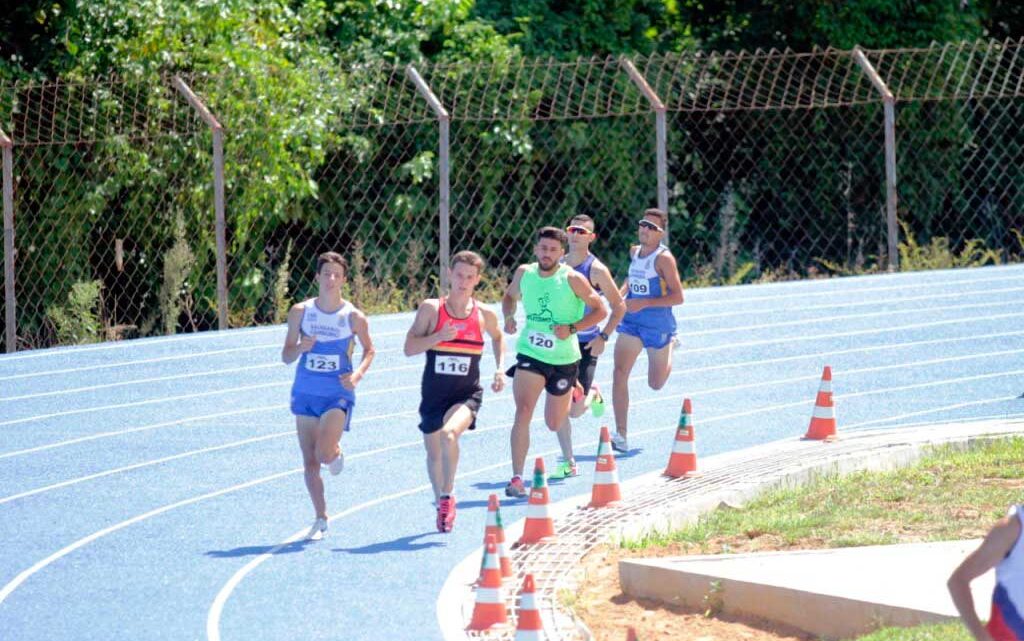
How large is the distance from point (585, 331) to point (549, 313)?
1183mm

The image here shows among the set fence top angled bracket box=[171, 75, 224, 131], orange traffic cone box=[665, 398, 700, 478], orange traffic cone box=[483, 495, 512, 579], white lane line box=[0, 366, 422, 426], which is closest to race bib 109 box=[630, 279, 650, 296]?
orange traffic cone box=[665, 398, 700, 478]

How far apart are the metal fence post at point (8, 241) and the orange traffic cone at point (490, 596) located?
31.5 feet

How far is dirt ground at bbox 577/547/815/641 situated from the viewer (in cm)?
834

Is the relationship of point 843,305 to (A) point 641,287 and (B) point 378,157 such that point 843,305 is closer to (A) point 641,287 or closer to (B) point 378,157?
(B) point 378,157

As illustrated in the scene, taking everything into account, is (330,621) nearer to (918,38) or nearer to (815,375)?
(815,375)

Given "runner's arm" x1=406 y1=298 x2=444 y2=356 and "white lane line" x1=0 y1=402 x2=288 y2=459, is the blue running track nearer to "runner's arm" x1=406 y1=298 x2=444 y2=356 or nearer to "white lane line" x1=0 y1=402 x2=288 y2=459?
"white lane line" x1=0 y1=402 x2=288 y2=459

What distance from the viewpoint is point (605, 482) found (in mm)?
10859

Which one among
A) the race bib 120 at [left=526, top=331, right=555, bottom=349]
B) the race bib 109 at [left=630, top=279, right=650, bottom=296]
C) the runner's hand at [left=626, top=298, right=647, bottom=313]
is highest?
the race bib 109 at [left=630, top=279, right=650, bottom=296]

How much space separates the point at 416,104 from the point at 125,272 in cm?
409

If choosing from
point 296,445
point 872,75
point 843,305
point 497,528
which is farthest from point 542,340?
point 872,75

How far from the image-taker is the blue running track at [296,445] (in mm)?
9078

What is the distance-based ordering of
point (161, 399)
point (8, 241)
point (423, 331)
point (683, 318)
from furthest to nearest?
point (683, 318)
point (8, 241)
point (161, 399)
point (423, 331)

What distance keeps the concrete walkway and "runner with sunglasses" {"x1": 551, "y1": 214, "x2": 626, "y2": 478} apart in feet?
9.57

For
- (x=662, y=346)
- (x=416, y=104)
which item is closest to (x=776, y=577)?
(x=662, y=346)
